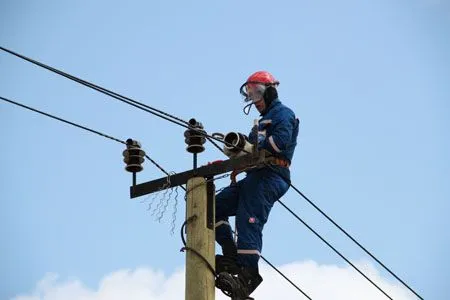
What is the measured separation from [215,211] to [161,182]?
492 millimetres

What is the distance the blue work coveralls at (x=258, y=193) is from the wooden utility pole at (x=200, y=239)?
41 cm

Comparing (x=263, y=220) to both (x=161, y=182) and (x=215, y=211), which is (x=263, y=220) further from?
(x=161, y=182)

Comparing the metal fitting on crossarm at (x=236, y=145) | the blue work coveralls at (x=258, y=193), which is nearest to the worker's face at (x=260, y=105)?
the blue work coveralls at (x=258, y=193)

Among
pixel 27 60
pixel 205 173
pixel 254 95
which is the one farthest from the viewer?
pixel 254 95

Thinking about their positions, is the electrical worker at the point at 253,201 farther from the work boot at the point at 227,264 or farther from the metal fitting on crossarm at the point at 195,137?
the metal fitting on crossarm at the point at 195,137

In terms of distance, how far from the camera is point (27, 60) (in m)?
6.46

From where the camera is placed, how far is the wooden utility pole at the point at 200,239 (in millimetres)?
6559

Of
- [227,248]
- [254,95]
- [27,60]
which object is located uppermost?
[254,95]

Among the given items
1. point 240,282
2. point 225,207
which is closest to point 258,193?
point 225,207

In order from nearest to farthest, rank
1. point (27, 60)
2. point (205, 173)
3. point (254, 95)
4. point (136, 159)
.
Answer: point (27, 60), point (205, 173), point (136, 159), point (254, 95)

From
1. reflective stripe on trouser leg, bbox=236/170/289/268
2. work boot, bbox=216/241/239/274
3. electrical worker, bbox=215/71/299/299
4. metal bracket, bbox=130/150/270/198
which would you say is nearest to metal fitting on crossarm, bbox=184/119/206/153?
metal bracket, bbox=130/150/270/198

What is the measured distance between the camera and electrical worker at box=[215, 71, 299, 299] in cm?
706

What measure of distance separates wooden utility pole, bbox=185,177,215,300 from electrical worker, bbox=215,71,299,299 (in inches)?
11.4

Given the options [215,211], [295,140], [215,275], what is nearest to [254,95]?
[295,140]
